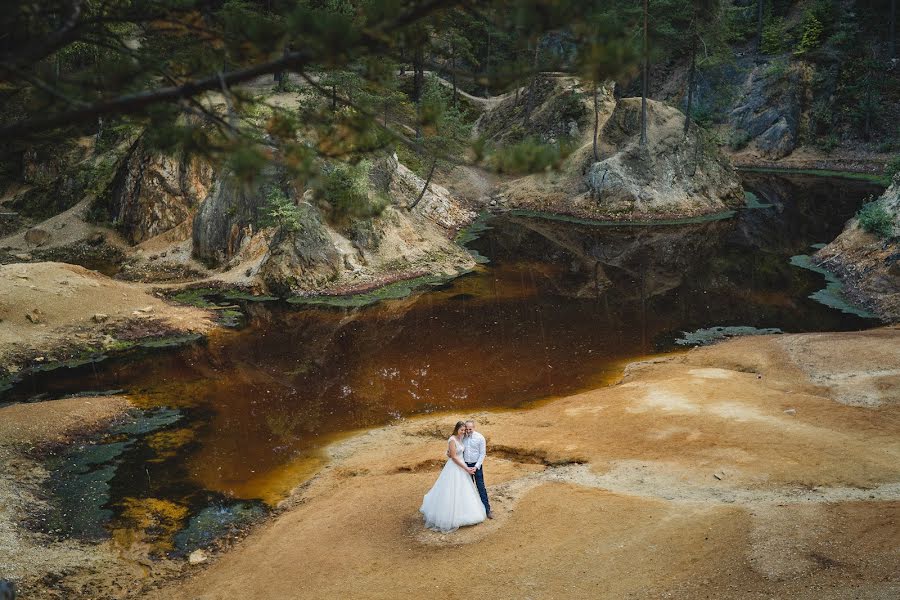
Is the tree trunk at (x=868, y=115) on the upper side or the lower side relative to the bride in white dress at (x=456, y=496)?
upper

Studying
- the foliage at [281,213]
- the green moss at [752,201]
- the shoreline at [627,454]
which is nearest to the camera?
the shoreline at [627,454]

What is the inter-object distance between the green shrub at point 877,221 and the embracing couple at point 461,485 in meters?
27.4

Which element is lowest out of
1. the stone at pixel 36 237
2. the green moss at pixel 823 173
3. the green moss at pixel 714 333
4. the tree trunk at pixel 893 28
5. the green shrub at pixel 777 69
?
the green moss at pixel 714 333

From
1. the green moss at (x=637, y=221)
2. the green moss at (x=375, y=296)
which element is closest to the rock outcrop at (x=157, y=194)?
the green moss at (x=375, y=296)

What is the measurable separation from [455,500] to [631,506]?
337 cm

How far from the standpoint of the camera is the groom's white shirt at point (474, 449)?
12.5 meters

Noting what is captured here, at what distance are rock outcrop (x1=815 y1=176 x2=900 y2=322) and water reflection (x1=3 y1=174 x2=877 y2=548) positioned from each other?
1.51 metres

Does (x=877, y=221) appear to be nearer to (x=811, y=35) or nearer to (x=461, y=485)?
(x=461, y=485)

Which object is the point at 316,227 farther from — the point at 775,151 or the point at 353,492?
the point at 775,151

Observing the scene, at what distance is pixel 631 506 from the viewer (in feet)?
42.1

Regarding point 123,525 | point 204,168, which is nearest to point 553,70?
point 123,525

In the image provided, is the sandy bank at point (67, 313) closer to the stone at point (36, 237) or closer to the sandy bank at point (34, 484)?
the sandy bank at point (34, 484)

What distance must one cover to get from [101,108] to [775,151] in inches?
2842

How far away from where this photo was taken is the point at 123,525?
1423cm
